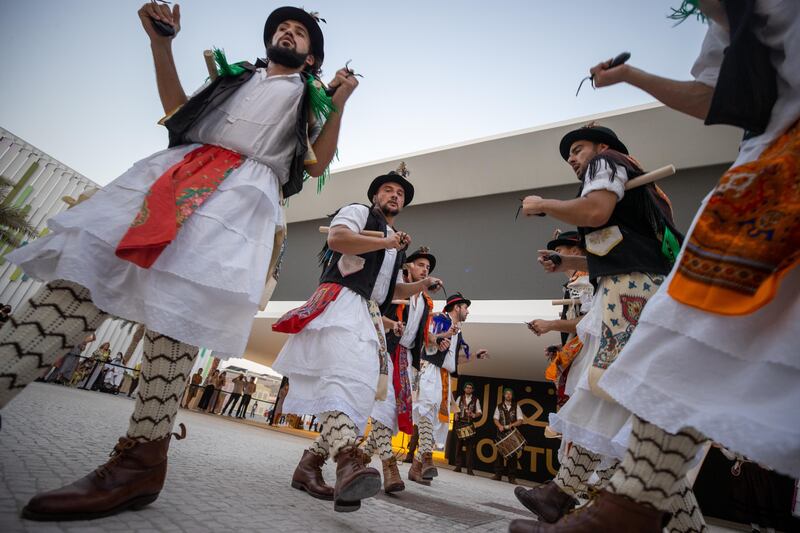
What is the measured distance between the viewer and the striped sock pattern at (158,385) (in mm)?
1304

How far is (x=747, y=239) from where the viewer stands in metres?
0.94

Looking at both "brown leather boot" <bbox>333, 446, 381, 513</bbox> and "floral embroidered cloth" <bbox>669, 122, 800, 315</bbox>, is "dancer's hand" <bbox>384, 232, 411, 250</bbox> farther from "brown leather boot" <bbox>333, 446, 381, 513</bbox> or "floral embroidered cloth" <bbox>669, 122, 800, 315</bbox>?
"floral embroidered cloth" <bbox>669, 122, 800, 315</bbox>

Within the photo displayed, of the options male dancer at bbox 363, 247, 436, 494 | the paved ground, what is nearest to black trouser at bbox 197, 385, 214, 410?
male dancer at bbox 363, 247, 436, 494

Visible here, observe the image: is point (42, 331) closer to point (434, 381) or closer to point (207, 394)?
point (434, 381)

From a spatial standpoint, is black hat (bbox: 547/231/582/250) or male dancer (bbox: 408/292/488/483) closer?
black hat (bbox: 547/231/582/250)

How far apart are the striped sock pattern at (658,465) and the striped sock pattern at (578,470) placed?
4.17ft

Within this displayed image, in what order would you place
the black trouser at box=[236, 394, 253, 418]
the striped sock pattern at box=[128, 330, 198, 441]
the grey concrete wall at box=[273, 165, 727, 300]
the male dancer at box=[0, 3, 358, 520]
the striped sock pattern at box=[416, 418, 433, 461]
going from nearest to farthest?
the male dancer at box=[0, 3, 358, 520], the striped sock pattern at box=[128, 330, 198, 441], the striped sock pattern at box=[416, 418, 433, 461], the grey concrete wall at box=[273, 165, 727, 300], the black trouser at box=[236, 394, 253, 418]

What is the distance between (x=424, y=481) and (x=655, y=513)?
12.7 feet

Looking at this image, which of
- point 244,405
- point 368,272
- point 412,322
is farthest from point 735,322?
point 244,405

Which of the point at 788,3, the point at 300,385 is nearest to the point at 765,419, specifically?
the point at 788,3

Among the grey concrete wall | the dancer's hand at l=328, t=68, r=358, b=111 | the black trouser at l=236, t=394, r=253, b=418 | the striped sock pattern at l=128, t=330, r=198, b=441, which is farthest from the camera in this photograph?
the black trouser at l=236, t=394, r=253, b=418

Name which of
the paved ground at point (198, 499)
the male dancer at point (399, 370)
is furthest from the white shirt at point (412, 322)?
the paved ground at point (198, 499)

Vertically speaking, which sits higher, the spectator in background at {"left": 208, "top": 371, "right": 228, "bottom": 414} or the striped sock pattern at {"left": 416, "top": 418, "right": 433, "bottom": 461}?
the spectator in background at {"left": 208, "top": 371, "right": 228, "bottom": 414}

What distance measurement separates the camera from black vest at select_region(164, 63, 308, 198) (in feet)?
5.10
